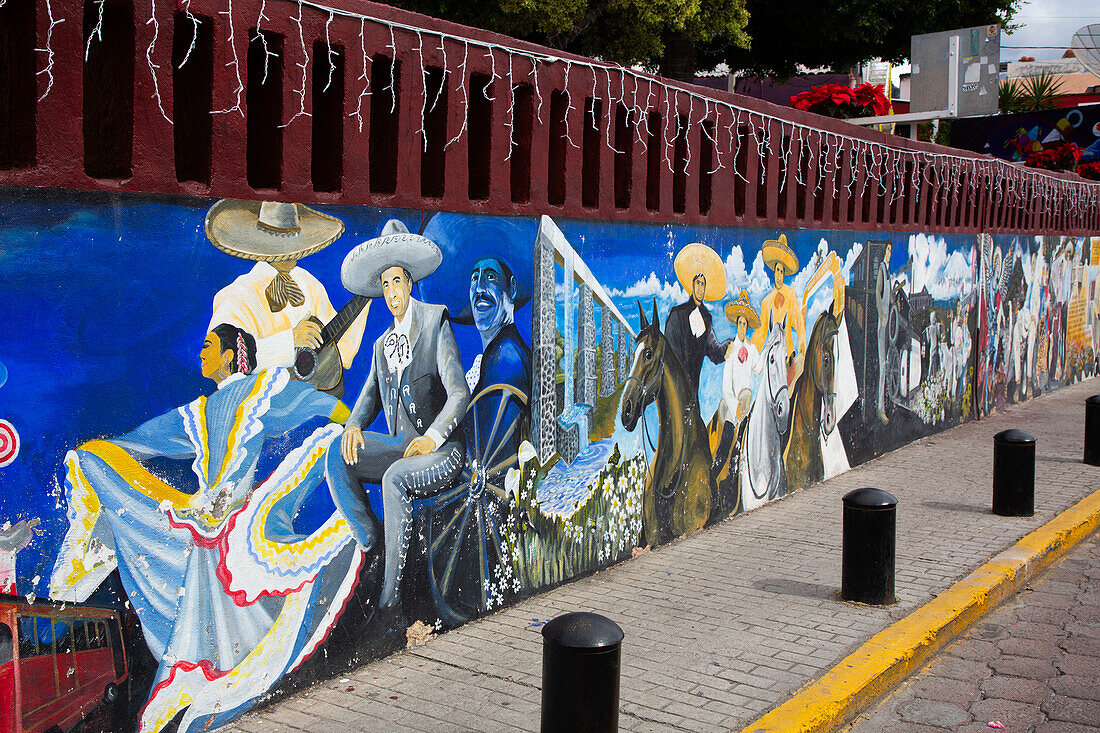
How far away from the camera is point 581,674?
342 centimetres

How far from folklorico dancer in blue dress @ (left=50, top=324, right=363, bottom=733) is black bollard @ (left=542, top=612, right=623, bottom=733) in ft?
4.87

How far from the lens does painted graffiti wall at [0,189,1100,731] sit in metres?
3.61

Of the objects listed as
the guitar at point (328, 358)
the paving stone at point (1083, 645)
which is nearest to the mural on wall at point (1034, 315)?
the paving stone at point (1083, 645)

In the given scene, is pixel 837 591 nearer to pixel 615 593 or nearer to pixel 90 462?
pixel 615 593

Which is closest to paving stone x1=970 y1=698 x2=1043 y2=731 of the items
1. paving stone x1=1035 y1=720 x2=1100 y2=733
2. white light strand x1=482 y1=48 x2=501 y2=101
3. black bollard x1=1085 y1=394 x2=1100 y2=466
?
paving stone x1=1035 y1=720 x2=1100 y2=733

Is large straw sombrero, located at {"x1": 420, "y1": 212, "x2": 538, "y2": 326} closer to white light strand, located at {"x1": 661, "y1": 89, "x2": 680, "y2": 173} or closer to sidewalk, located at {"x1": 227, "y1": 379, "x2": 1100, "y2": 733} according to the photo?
white light strand, located at {"x1": 661, "y1": 89, "x2": 680, "y2": 173}

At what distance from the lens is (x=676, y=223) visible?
7324mm

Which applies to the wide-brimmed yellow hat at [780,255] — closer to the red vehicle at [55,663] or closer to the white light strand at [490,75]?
the white light strand at [490,75]

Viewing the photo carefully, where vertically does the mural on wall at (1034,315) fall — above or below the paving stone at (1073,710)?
above

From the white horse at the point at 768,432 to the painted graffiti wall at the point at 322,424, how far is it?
0.19 feet

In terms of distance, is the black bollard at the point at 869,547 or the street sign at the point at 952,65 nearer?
the black bollard at the point at 869,547

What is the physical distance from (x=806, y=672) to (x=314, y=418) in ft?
8.64

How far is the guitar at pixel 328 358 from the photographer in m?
4.54

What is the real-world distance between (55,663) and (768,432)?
6277 mm
